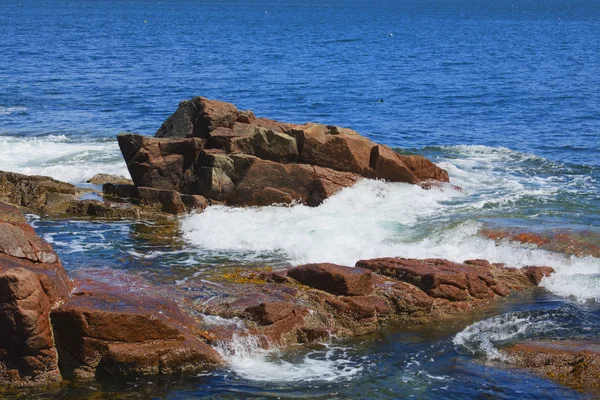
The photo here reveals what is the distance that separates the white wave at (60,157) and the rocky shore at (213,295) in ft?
13.5

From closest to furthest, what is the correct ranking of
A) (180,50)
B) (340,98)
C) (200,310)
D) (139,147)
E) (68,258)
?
(200,310) < (68,258) < (139,147) < (340,98) < (180,50)

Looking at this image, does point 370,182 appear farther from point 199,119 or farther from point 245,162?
point 199,119

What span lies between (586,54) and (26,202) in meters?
70.1

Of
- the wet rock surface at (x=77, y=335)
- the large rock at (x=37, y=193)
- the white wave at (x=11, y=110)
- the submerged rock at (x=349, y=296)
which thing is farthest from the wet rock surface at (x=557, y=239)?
the white wave at (x=11, y=110)

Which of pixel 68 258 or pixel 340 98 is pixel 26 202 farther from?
pixel 340 98

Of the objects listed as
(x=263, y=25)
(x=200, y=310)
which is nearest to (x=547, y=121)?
(x=200, y=310)

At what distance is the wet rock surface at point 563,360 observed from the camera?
14969 millimetres

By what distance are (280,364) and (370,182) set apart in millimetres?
13192

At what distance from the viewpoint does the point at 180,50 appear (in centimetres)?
8938

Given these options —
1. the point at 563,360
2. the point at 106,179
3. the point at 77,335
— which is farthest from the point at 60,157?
the point at 563,360

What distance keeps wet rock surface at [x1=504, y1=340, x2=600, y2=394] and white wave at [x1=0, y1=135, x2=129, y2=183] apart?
63.7ft

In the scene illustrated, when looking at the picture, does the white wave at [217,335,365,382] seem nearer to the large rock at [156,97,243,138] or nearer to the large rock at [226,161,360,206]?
the large rock at [226,161,360,206]

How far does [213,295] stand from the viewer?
1803cm

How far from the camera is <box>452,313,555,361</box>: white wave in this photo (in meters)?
16.5
